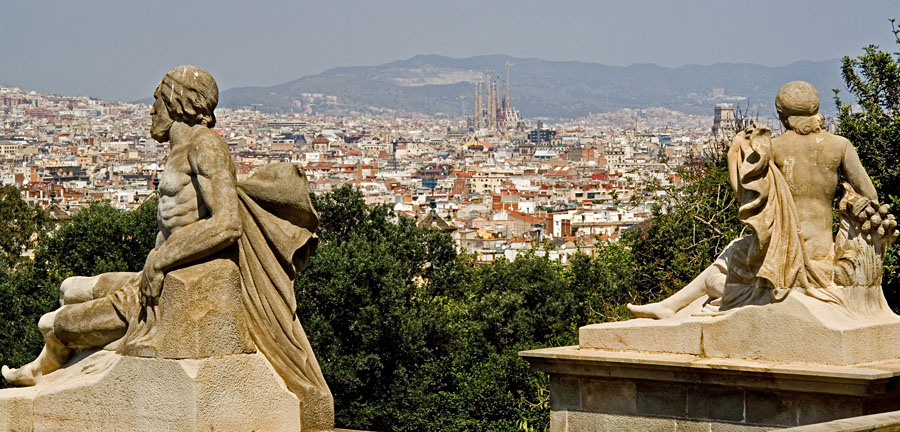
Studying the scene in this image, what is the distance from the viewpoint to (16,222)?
4509cm

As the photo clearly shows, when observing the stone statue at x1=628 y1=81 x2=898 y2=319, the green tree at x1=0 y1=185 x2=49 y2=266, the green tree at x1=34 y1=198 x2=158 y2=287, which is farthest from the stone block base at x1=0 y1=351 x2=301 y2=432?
the green tree at x1=0 y1=185 x2=49 y2=266

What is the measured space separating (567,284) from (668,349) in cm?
2049

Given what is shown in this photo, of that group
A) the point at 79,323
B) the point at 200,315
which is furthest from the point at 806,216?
the point at 79,323

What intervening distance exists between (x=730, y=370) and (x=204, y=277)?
3340mm

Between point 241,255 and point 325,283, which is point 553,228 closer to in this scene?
point 325,283

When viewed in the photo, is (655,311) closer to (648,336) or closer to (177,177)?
(648,336)

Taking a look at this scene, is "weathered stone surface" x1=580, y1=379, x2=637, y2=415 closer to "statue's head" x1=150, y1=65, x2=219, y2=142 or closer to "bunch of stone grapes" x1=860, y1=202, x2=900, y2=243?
"bunch of stone grapes" x1=860, y1=202, x2=900, y2=243

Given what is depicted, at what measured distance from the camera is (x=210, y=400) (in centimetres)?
601

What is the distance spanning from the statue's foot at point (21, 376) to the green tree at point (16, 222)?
37264mm

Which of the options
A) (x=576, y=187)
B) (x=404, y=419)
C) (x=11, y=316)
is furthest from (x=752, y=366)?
(x=576, y=187)

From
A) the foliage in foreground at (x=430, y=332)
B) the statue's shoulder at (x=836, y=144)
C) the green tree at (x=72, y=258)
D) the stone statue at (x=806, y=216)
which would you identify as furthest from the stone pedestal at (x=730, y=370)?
the green tree at (x=72, y=258)

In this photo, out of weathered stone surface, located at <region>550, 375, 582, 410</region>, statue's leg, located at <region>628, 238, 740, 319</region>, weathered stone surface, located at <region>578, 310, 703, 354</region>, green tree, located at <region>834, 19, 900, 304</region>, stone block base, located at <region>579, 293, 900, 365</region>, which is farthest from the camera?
green tree, located at <region>834, 19, 900, 304</region>

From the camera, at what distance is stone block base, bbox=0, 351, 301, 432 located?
5988 mm

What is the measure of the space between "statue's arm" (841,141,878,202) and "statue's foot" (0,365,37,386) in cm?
442
